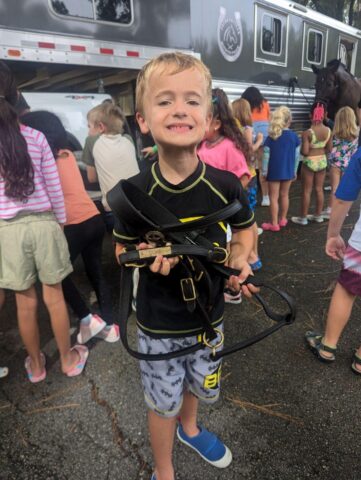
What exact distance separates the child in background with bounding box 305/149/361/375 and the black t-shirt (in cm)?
102

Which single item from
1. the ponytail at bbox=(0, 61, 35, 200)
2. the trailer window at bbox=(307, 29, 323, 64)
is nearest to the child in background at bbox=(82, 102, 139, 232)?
the ponytail at bbox=(0, 61, 35, 200)

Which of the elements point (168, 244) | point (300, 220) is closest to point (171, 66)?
point (168, 244)

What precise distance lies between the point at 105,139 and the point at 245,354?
2.14m

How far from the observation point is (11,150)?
1.85 meters

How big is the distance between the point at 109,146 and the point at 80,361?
1790 mm

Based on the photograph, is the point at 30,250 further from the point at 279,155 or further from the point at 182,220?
the point at 279,155

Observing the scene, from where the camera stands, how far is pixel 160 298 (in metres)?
1.39

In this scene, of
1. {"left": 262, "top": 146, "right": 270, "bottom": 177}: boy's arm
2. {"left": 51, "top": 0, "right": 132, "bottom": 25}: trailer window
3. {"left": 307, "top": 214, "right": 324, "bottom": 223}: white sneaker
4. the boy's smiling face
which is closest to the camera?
the boy's smiling face

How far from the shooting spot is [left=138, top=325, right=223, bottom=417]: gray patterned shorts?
1.43 m

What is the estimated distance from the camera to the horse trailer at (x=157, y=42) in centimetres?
357

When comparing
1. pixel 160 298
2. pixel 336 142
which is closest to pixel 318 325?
pixel 160 298

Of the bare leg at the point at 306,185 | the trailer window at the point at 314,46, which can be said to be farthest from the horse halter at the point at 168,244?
the trailer window at the point at 314,46

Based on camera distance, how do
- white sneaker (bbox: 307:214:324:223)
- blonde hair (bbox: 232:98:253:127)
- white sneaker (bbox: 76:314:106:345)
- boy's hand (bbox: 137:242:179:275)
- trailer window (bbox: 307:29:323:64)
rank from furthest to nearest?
1. trailer window (bbox: 307:29:323:64)
2. white sneaker (bbox: 307:214:324:223)
3. blonde hair (bbox: 232:98:253:127)
4. white sneaker (bbox: 76:314:106:345)
5. boy's hand (bbox: 137:242:179:275)

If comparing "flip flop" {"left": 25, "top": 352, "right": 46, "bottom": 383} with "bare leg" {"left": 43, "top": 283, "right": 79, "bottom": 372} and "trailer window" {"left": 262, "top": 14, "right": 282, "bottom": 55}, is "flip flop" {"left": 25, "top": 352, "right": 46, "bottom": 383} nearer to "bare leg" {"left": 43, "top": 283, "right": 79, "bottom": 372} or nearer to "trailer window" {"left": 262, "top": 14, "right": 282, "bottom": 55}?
"bare leg" {"left": 43, "top": 283, "right": 79, "bottom": 372}
